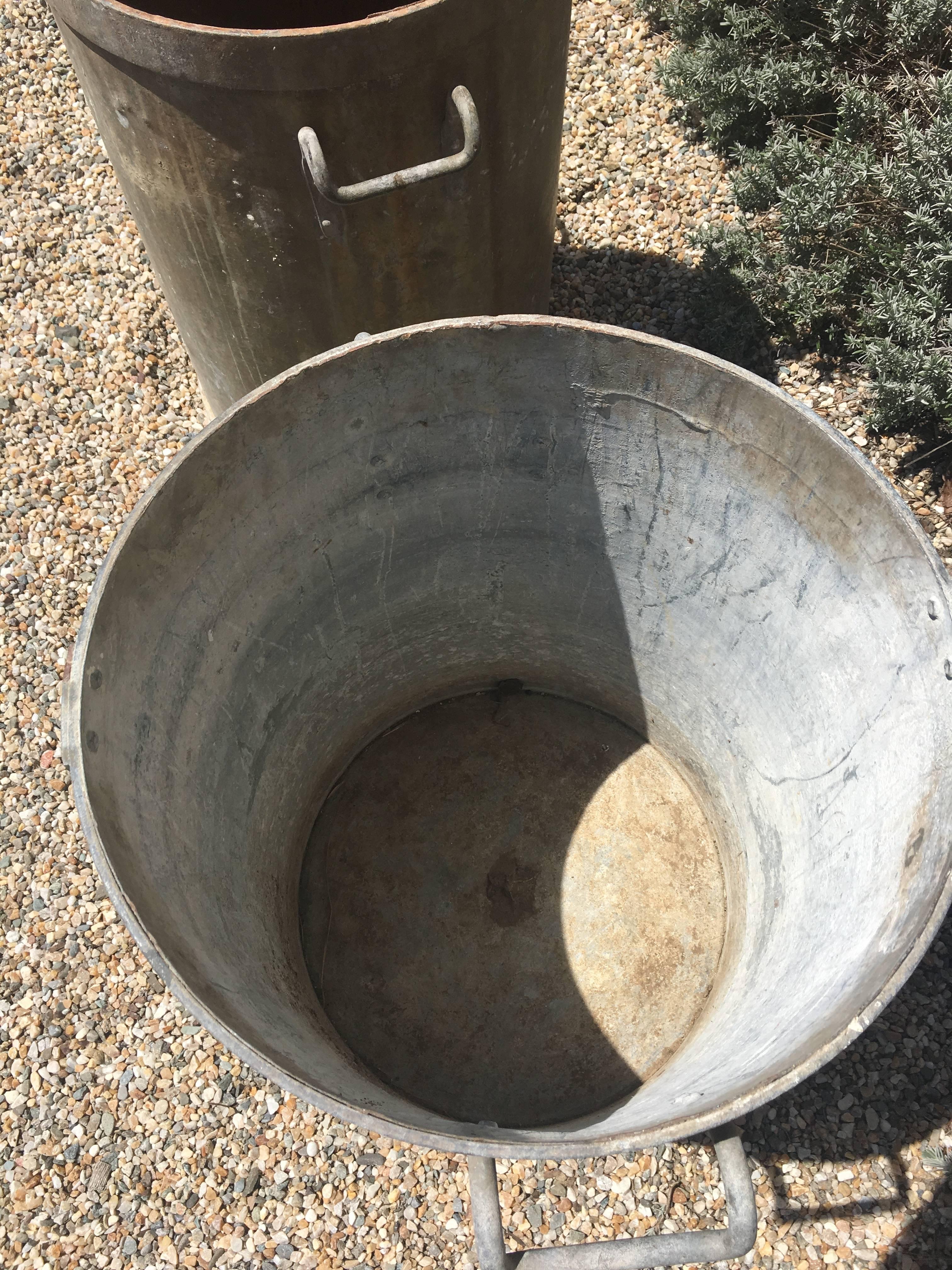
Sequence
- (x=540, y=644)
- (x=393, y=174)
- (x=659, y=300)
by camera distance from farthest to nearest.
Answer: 1. (x=659, y=300)
2. (x=540, y=644)
3. (x=393, y=174)

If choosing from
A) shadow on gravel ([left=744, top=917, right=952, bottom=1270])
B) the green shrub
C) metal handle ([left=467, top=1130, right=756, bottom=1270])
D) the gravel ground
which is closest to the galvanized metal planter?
metal handle ([left=467, top=1130, right=756, bottom=1270])

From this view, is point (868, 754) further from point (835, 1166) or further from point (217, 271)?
point (217, 271)

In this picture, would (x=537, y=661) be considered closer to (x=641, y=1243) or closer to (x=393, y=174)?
(x=393, y=174)

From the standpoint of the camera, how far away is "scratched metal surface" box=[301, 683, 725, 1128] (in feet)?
8.36

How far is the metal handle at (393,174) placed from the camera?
199 cm

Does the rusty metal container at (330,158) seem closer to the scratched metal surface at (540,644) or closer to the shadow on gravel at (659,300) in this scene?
the scratched metal surface at (540,644)

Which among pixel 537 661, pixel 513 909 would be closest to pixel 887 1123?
pixel 513 909

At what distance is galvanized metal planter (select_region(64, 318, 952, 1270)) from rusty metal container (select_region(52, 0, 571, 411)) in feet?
1.67

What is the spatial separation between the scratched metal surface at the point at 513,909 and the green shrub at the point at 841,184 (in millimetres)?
1746

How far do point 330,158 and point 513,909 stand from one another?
215 cm

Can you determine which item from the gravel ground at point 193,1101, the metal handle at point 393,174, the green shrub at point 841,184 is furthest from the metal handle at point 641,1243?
the green shrub at point 841,184

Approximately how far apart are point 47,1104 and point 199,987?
1.64 m

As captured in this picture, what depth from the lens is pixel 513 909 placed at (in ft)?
9.05

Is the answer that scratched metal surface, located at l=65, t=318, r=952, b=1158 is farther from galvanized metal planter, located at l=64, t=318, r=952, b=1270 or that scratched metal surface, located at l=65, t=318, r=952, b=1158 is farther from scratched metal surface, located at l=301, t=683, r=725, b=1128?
scratched metal surface, located at l=301, t=683, r=725, b=1128
